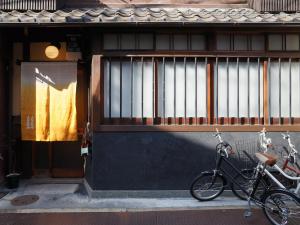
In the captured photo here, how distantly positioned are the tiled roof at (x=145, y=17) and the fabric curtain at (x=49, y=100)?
138 centimetres

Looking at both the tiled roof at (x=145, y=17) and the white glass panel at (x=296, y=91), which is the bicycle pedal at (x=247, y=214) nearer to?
the white glass panel at (x=296, y=91)

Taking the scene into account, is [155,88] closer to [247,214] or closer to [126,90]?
[126,90]

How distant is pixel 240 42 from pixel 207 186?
364 centimetres

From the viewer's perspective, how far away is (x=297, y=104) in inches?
372

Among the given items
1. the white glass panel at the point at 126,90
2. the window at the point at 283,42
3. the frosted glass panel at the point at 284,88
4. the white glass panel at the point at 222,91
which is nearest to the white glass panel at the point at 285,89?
the frosted glass panel at the point at 284,88

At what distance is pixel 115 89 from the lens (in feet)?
30.5

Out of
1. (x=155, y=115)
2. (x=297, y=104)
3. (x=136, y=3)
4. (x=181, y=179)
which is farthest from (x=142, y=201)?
(x=136, y=3)

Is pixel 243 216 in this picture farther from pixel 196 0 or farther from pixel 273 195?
pixel 196 0

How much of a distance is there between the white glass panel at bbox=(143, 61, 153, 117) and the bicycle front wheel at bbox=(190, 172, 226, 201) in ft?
6.51

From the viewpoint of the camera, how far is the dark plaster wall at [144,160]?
30.0 feet

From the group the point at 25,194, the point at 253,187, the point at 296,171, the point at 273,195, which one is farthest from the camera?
the point at 25,194

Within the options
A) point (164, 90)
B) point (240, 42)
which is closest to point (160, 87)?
point (164, 90)

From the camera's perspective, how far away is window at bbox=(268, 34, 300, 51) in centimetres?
936

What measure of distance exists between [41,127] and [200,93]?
4194mm
